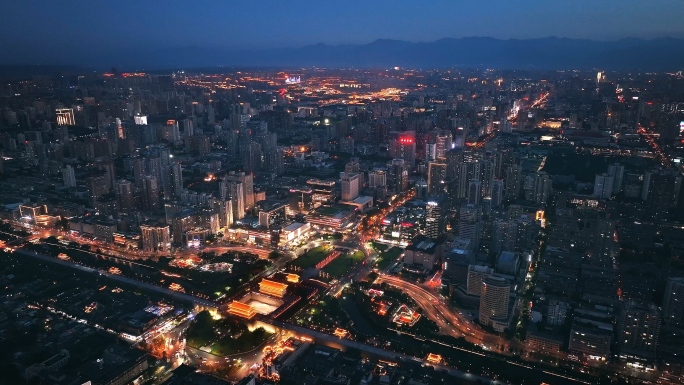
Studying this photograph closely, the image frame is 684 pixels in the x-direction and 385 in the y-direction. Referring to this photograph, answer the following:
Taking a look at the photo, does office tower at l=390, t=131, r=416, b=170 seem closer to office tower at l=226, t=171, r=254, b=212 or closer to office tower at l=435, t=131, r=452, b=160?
office tower at l=435, t=131, r=452, b=160

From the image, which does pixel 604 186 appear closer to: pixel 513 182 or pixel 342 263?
pixel 513 182

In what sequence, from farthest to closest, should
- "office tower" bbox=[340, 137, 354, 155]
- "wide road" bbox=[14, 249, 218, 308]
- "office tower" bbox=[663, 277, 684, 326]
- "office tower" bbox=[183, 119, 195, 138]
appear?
"office tower" bbox=[183, 119, 195, 138], "office tower" bbox=[340, 137, 354, 155], "wide road" bbox=[14, 249, 218, 308], "office tower" bbox=[663, 277, 684, 326]

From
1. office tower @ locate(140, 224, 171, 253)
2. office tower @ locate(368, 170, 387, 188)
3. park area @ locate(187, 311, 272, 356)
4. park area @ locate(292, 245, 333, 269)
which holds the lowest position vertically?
park area @ locate(187, 311, 272, 356)

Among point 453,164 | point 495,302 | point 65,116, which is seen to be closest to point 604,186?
point 453,164

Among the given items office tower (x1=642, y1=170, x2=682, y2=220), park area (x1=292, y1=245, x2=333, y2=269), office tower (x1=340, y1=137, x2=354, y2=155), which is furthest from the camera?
office tower (x1=340, y1=137, x2=354, y2=155)

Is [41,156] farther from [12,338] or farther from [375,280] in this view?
[375,280]

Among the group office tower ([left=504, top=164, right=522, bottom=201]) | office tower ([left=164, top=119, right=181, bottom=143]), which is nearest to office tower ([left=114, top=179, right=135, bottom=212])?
office tower ([left=164, top=119, right=181, bottom=143])

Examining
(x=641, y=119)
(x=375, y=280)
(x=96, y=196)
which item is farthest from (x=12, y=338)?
(x=641, y=119)

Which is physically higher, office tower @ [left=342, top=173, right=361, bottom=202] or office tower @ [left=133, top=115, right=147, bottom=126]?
office tower @ [left=133, top=115, right=147, bottom=126]
